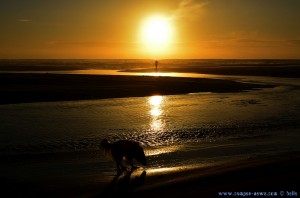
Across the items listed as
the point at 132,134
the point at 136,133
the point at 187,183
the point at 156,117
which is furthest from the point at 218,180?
the point at 156,117

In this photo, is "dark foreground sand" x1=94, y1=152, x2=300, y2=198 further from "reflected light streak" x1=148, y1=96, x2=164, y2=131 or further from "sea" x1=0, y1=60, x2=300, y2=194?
"reflected light streak" x1=148, y1=96, x2=164, y2=131

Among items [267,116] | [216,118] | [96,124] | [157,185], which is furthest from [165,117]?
[157,185]

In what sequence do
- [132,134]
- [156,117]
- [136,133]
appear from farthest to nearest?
1. [156,117]
2. [136,133]
3. [132,134]

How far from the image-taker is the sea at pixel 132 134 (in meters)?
9.98

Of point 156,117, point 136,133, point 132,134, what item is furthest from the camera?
point 156,117

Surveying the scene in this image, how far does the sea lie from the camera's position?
9977mm

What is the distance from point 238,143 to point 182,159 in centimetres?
316

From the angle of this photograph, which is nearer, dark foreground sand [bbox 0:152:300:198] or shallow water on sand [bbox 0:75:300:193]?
dark foreground sand [bbox 0:152:300:198]

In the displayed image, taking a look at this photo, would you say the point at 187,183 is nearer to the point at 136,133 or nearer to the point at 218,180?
the point at 218,180

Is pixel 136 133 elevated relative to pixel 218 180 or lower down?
lower down

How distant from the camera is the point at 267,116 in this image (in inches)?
737

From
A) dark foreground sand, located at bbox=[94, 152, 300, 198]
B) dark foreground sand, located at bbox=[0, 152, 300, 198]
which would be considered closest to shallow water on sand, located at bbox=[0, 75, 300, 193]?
dark foreground sand, located at bbox=[0, 152, 300, 198]

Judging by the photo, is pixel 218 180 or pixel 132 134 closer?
pixel 218 180

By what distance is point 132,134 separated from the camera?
14531 mm
